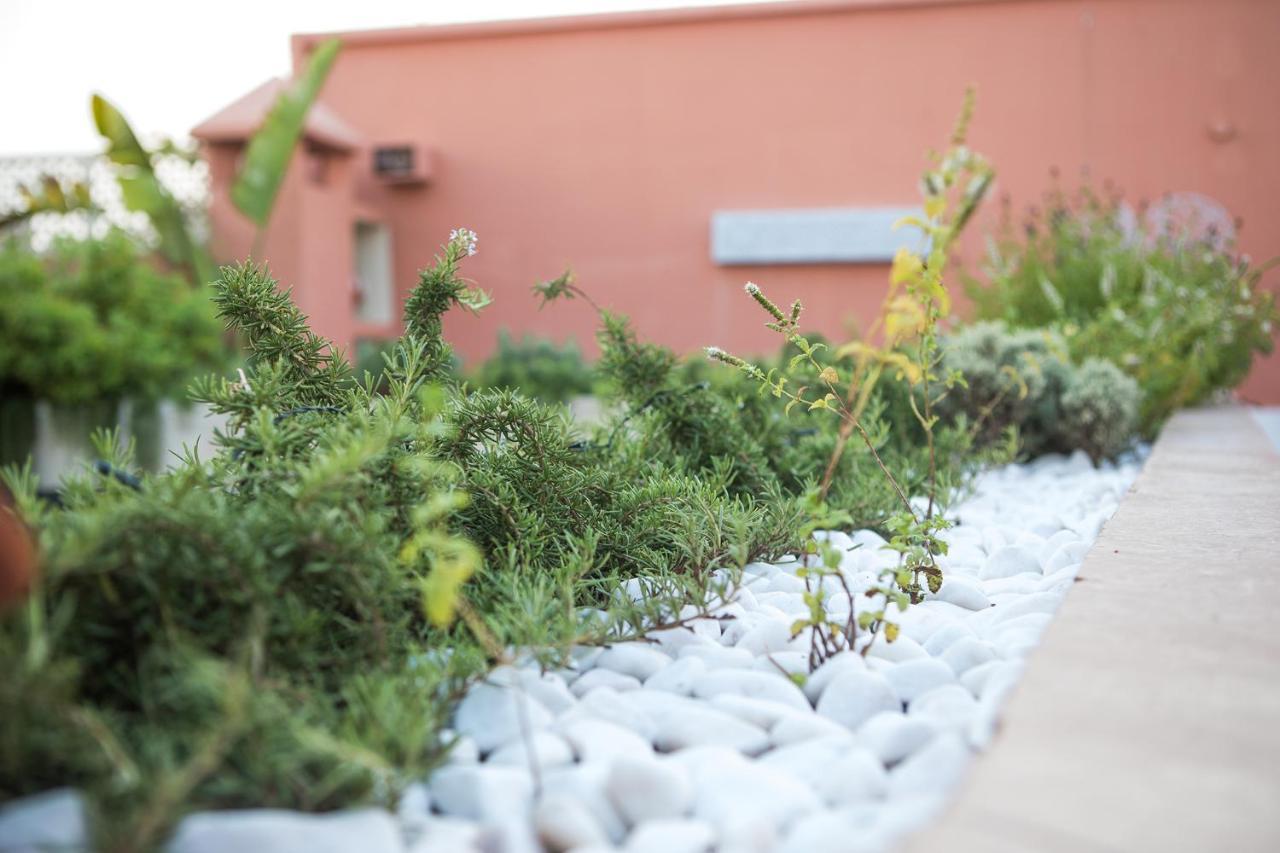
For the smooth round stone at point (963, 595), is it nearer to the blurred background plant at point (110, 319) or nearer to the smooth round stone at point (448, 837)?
the smooth round stone at point (448, 837)

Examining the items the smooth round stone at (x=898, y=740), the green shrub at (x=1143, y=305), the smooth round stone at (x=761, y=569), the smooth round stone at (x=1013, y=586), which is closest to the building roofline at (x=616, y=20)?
the green shrub at (x=1143, y=305)

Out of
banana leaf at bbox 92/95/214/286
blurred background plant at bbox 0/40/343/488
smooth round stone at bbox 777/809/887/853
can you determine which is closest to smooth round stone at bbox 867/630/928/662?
smooth round stone at bbox 777/809/887/853

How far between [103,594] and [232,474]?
228 millimetres

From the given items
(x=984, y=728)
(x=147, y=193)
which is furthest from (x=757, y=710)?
(x=147, y=193)

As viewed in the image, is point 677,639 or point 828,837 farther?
point 677,639

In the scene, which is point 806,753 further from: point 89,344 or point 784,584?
point 89,344

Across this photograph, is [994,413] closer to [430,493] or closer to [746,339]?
[430,493]

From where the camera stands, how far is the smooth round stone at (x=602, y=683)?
1.24 meters

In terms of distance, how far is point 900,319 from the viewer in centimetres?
145

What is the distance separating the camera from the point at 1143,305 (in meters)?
4.36

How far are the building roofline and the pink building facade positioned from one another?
0.07 feet

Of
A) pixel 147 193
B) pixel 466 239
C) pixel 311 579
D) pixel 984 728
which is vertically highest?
pixel 147 193

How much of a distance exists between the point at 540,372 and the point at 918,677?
16.5 feet

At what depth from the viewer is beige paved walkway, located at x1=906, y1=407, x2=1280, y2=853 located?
77 centimetres
